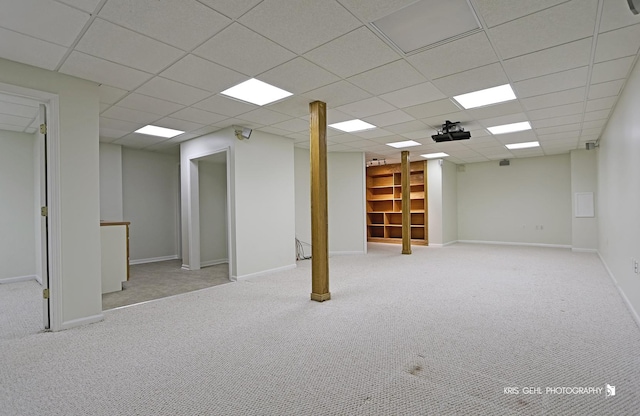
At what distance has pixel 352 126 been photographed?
5.66 metres

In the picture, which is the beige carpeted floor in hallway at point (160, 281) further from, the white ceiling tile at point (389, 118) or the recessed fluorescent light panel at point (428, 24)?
the recessed fluorescent light panel at point (428, 24)

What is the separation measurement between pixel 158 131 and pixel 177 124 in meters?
0.72

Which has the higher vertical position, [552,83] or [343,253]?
[552,83]

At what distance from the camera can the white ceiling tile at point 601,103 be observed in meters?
4.24

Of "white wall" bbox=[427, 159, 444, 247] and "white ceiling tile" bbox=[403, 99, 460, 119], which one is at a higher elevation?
"white ceiling tile" bbox=[403, 99, 460, 119]

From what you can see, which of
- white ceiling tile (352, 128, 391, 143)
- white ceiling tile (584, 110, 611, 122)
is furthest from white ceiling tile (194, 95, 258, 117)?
white ceiling tile (584, 110, 611, 122)

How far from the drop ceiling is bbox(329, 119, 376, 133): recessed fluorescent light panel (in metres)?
0.33

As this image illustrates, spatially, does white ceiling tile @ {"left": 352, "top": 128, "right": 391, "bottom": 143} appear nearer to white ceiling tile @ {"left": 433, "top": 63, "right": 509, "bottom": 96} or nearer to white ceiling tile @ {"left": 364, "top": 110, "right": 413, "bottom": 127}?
white ceiling tile @ {"left": 364, "top": 110, "right": 413, "bottom": 127}

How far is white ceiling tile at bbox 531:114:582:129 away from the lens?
511 centimetres

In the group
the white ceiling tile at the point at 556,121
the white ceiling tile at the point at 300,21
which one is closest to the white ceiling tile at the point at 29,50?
the white ceiling tile at the point at 300,21

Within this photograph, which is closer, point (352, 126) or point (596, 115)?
point (596, 115)

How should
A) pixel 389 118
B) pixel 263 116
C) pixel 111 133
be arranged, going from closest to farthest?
1. pixel 263 116
2. pixel 389 118
3. pixel 111 133

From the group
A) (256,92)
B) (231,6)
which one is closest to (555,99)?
(256,92)

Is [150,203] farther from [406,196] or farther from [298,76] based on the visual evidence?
[406,196]
